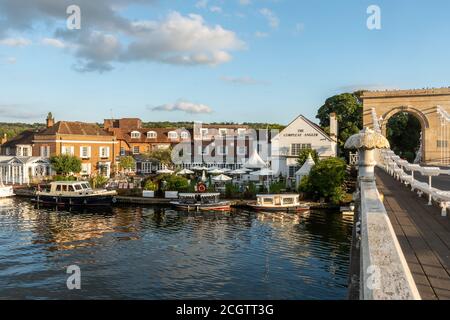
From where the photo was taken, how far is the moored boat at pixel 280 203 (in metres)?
36.1

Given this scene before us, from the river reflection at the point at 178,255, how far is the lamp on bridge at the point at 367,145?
479 centimetres

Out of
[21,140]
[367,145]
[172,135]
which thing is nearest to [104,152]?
[172,135]

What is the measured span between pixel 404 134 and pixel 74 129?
146 feet

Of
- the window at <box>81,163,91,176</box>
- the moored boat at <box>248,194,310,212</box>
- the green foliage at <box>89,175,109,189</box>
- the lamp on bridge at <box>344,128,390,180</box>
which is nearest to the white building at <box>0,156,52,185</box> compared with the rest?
the window at <box>81,163,91,176</box>

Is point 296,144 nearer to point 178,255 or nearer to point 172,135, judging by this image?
point 172,135

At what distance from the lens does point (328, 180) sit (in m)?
37.9

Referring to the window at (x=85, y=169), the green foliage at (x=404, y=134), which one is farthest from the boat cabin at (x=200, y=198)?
the green foliage at (x=404, y=134)

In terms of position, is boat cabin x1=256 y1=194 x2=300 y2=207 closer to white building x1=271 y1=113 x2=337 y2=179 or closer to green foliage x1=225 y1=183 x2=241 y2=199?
green foliage x1=225 y1=183 x2=241 y2=199

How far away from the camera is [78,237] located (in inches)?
1025

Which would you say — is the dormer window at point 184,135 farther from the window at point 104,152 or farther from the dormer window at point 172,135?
the window at point 104,152

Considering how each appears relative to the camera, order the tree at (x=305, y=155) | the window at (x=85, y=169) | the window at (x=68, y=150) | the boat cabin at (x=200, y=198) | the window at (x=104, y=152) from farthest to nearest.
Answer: the window at (x=104, y=152) < the window at (x=85, y=169) < the window at (x=68, y=150) < the tree at (x=305, y=155) < the boat cabin at (x=200, y=198)

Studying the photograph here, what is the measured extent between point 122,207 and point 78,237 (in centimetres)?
1363
